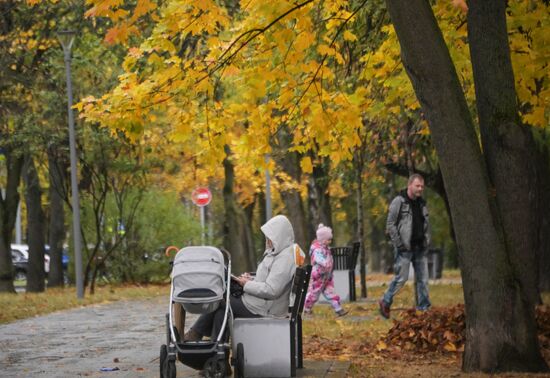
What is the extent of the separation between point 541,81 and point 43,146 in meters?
16.2

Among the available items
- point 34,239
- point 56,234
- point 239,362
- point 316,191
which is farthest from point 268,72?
point 56,234

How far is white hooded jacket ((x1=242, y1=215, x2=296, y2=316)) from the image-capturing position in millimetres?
9914

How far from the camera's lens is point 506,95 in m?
10.3

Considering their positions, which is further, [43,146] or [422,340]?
[43,146]

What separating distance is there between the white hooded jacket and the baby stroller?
0.48m

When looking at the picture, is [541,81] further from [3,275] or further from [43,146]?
[3,275]

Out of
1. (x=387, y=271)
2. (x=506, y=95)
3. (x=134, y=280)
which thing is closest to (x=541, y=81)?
(x=506, y=95)

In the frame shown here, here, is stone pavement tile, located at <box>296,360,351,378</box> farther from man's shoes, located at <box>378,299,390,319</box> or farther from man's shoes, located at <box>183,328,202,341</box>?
man's shoes, located at <box>378,299,390,319</box>

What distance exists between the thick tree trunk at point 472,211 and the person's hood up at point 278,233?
147cm

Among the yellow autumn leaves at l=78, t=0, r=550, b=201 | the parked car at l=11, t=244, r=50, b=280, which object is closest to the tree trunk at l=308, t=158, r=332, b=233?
the yellow autumn leaves at l=78, t=0, r=550, b=201

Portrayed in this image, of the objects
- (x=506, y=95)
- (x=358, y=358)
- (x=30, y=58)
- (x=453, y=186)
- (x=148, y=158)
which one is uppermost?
(x=30, y=58)

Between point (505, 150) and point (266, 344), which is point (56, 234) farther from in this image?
point (505, 150)

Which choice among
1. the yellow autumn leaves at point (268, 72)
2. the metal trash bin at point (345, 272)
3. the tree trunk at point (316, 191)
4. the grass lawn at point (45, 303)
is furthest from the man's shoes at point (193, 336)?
the tree trunk at point (316, 191)

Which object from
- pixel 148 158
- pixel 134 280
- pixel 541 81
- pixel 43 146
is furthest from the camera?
pixel 134 280
